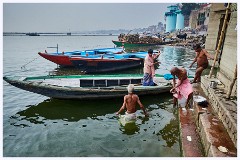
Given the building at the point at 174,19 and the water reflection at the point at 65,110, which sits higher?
the building at the point at 174,19

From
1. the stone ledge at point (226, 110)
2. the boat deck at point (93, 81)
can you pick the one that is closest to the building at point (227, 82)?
the stone ledge at point (226, 110)

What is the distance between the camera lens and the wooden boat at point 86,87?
8570 millimetres

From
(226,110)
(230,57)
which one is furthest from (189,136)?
(230,57)

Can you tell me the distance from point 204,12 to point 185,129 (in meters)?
58.2

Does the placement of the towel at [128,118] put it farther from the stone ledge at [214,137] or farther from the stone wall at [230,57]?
the stone wall at [230,57]

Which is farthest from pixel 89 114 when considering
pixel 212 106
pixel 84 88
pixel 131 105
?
pixel 212 106

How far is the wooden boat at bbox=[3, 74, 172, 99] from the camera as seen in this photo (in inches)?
337

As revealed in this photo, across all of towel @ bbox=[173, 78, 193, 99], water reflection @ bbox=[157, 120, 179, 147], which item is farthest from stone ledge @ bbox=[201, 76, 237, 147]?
water reflection @ bbox=[157, 120, 179, 147]

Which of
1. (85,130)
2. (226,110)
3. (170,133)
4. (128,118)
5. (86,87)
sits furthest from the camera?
(86,87)

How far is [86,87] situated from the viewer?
9094 millimetres

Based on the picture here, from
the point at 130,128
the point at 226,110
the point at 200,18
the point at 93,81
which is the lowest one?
the point at 130,128

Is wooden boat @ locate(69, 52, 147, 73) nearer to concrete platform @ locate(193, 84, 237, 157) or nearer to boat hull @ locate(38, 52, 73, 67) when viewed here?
boat hull @ locate(38, 52, 73, 67)

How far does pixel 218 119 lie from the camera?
5.30 meters

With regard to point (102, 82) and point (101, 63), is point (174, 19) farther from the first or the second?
point (102, 82)
